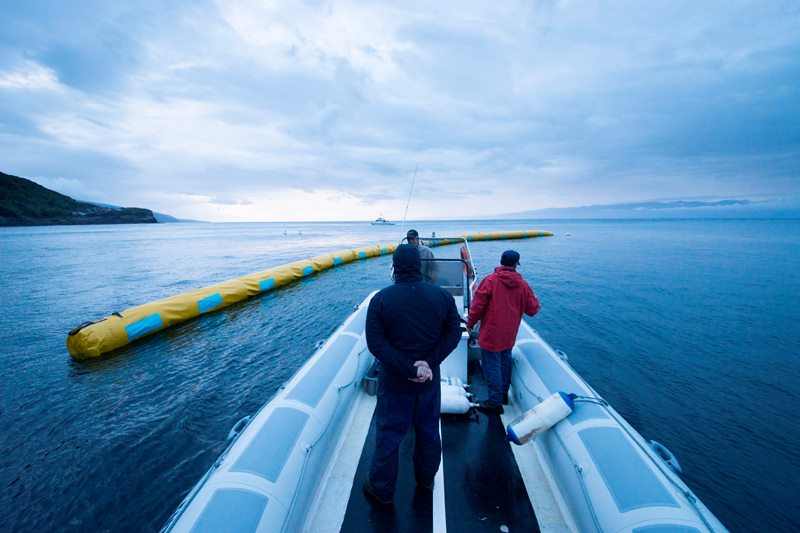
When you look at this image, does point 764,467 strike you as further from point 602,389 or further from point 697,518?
point 697,518

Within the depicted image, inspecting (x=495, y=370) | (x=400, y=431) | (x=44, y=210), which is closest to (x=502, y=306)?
(x=495, y=370)

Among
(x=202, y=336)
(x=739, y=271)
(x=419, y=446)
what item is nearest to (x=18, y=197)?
(x=202, y=336)

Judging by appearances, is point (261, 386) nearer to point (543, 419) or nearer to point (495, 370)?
point (495, 370)

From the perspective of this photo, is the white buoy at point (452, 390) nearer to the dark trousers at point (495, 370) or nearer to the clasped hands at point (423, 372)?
the dark trousers at point (495, 370)

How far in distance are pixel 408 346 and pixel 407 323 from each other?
0.19m

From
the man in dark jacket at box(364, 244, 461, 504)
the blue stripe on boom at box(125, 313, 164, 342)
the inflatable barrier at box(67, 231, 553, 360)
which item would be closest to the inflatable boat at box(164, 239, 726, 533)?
the man in dark jacket at box(364, 244, 461, 504)

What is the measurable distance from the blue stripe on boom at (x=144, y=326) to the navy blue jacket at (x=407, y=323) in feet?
31.1

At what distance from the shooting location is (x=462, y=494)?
3082 millimetres

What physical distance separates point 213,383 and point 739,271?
27954mm

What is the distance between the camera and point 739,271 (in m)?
18.7

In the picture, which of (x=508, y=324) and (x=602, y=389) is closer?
(x=508, y=324)

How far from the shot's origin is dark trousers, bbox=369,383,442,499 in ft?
8.32

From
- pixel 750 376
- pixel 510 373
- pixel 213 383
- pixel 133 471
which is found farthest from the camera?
pixel 750 376

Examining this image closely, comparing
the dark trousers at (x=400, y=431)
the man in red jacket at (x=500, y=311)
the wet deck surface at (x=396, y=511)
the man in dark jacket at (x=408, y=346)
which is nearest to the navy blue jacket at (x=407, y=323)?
the man in dark jacket at (x=408, y=346)
